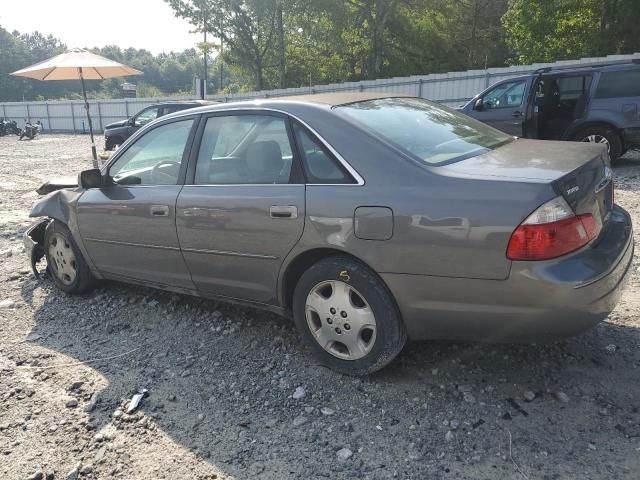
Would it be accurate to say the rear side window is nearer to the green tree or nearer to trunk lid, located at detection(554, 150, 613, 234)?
trunk lid, located at detection(554, 150, 613, 234)

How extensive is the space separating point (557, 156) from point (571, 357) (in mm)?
1180

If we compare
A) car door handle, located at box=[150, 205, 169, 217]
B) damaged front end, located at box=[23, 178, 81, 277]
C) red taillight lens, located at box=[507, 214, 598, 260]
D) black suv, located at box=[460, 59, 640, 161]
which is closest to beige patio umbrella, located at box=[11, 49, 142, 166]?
damaged front end, located at box=[23, 178, 81, 277]

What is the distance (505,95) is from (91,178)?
8.30m

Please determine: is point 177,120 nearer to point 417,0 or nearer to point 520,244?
point 520,244

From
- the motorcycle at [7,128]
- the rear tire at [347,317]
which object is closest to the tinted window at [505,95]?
the rear tire at [347,317]

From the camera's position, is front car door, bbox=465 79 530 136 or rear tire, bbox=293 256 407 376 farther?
front car door, bbox=465 79 530 136

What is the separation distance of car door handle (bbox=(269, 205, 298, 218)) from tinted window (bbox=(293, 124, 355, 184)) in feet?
0.62

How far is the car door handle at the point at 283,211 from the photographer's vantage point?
10.1ft

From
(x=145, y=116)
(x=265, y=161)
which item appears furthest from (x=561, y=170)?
(x=145, y=116)

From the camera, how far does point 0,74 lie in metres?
85.6

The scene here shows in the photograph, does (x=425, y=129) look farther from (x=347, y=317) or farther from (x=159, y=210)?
(x=159, y=210)

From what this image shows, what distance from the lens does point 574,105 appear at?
924cm

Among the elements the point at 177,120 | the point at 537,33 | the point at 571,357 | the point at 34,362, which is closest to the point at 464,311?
the point at 571,357

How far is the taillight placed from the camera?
2.42 metres
